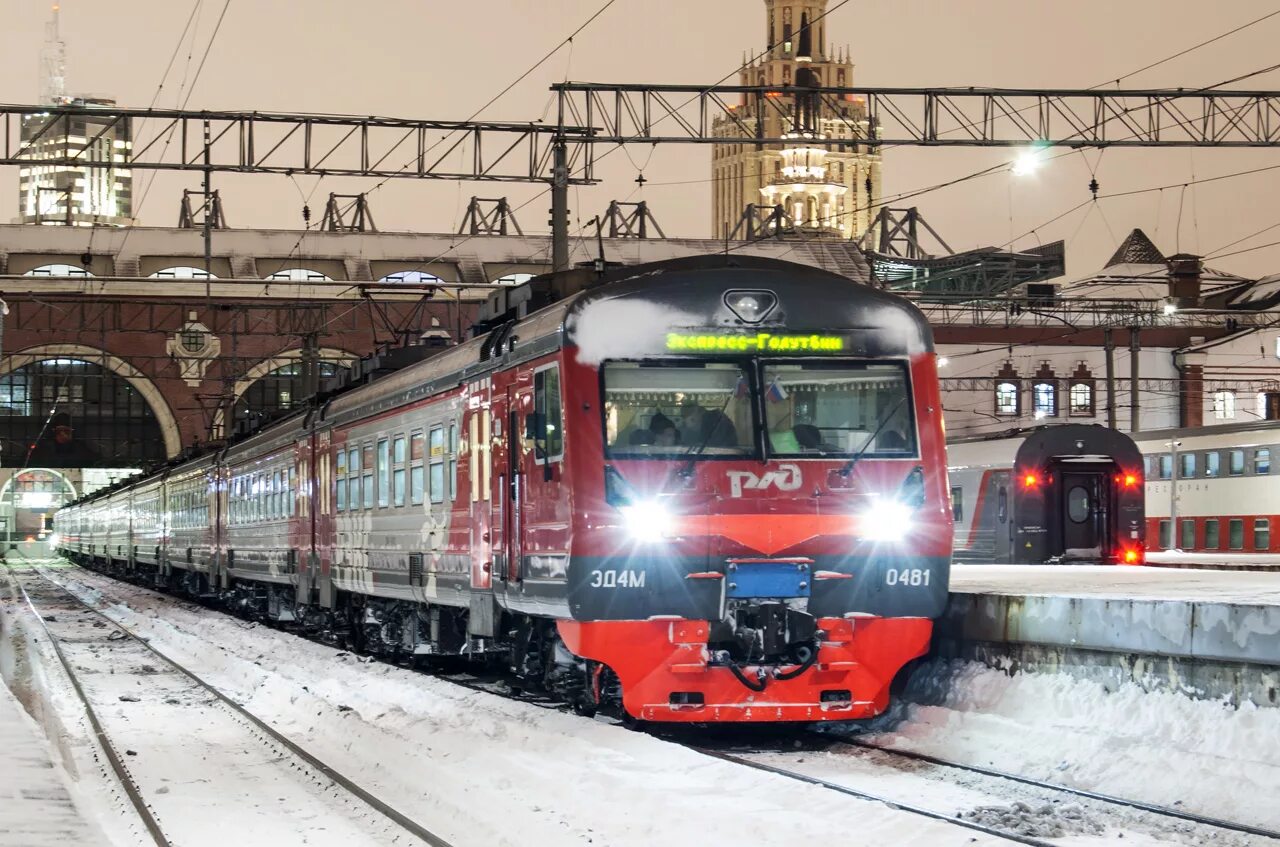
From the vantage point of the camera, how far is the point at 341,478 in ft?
67.2

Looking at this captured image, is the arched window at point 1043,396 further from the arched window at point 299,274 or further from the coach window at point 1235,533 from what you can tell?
the coach window at point 1235,533

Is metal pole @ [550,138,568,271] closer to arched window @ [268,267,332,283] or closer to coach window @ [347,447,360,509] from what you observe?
coach window @ [347,447,360,509]

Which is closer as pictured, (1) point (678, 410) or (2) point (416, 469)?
(1) point (678, 410)

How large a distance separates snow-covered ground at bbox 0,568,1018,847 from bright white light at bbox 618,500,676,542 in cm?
130

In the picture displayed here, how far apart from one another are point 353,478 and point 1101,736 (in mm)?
10350

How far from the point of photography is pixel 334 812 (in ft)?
33.9

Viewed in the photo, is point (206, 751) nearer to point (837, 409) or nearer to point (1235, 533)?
point (837, 409)

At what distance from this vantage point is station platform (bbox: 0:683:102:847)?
25.9 feet

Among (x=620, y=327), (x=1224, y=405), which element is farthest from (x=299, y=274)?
(x=620, y=327)

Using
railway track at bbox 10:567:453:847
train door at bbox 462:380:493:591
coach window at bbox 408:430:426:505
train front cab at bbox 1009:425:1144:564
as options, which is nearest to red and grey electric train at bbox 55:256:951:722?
train door at bbox 462:380:493:591

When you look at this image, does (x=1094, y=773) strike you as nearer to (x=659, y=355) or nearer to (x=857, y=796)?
(x=857, y=796)

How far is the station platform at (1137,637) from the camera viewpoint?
10.7 m

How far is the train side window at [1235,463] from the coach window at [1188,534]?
226 cm

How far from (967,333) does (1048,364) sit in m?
3.24
